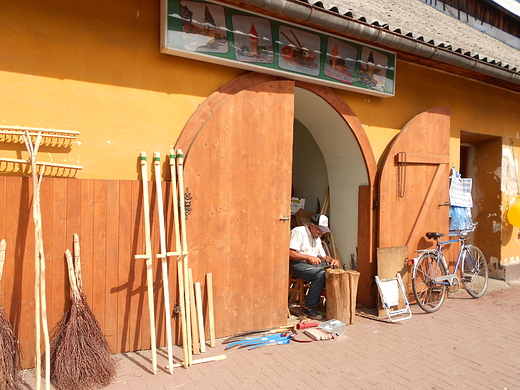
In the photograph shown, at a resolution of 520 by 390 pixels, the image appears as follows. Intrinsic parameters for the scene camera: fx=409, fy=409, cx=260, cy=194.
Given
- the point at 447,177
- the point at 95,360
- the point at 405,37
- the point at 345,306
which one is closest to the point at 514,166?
the point at 447,177

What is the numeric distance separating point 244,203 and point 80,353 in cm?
214

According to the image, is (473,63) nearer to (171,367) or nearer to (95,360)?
(171,367)

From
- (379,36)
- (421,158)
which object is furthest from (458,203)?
(379,36)

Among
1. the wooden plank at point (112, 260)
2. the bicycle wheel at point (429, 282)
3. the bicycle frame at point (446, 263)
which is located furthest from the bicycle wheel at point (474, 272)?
the wooden plank at point (112, 260)

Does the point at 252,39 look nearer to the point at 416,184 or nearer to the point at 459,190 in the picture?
the point at 416,184

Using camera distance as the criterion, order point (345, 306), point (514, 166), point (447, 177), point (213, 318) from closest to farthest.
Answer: point (213, 318) < point (345, 306) < point (447, 177) < point (514, 166)

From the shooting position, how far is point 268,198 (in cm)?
472

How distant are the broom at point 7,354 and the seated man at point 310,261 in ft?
10.7

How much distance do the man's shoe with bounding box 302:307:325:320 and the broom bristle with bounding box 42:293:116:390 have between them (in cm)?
262

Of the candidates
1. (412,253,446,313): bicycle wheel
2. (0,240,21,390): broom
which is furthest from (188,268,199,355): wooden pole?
(412,253,446,313): bicycle wheel

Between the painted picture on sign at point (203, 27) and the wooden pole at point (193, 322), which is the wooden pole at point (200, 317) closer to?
the wooden pole at point (193, 322)

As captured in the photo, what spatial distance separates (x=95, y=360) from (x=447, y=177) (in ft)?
17.8

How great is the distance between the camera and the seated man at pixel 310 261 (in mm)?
5449

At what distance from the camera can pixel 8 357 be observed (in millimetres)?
3203
